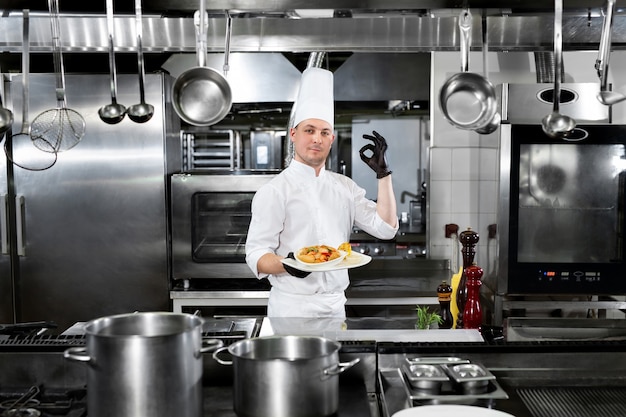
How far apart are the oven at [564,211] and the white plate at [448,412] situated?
1.70 metres

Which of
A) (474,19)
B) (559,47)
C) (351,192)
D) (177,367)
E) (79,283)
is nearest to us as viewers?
(177,367)

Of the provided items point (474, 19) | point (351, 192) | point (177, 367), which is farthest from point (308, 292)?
point (177, 367)

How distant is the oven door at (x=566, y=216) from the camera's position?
267cm

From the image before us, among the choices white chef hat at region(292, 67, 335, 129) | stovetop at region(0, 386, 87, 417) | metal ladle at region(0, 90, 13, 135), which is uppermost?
white chef hat at region(292, 67, 335, 129)

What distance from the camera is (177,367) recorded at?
1.01 m

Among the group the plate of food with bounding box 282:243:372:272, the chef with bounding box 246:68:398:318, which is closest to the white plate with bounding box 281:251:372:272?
the plate of food with bounding box 282:243:372:272

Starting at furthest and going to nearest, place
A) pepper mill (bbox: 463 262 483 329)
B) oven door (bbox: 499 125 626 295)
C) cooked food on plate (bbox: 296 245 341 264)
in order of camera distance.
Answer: oven door (bbox: 499 125 626 295) < cooked food on plate (bbox: 296 245 341 264) < pepper mill (bbox: 463 262 483 329)

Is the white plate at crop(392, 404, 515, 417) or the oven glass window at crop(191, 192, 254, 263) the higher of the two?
the oven glass window at crop(191, 192, 254, 263)

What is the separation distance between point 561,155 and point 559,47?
147 centimetres

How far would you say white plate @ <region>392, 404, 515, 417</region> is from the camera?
1050mm

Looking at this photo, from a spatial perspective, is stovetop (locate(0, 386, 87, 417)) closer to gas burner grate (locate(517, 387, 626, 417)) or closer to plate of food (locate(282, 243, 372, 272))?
plate of food (locate(282, 243, 372, 272))

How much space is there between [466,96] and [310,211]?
3.15ft

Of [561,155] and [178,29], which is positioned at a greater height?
[178,29]

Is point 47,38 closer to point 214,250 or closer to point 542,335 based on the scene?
point 214,250
